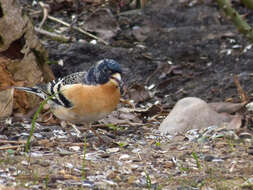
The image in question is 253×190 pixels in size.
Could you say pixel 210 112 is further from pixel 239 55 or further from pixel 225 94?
pixel 239 55

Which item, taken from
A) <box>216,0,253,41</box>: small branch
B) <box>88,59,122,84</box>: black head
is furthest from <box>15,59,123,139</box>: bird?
<box>216,0,253,41</box>: small branch

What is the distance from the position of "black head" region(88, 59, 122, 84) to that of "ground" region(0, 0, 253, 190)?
0.49 meters

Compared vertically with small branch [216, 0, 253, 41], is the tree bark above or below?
below

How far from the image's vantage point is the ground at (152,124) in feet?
11.8

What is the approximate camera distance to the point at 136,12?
7852 mm

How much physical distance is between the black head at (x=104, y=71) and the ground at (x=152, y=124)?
486mm

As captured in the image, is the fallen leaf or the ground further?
the fallen leaf

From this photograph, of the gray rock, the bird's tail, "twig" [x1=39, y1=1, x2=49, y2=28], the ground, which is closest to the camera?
the ground

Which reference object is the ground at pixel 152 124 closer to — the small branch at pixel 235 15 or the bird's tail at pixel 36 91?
the bird's tail at pixel 36 91

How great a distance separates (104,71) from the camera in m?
4.21

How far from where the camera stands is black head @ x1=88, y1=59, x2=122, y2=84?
4160mm

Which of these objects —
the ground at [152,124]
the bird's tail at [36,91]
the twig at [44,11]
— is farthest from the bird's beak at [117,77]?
the twig at [44,11]

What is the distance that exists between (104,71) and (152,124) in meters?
0.97

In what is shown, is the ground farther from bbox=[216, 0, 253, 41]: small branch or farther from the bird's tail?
bbox=[216, 0, 253, 41]: small branch
